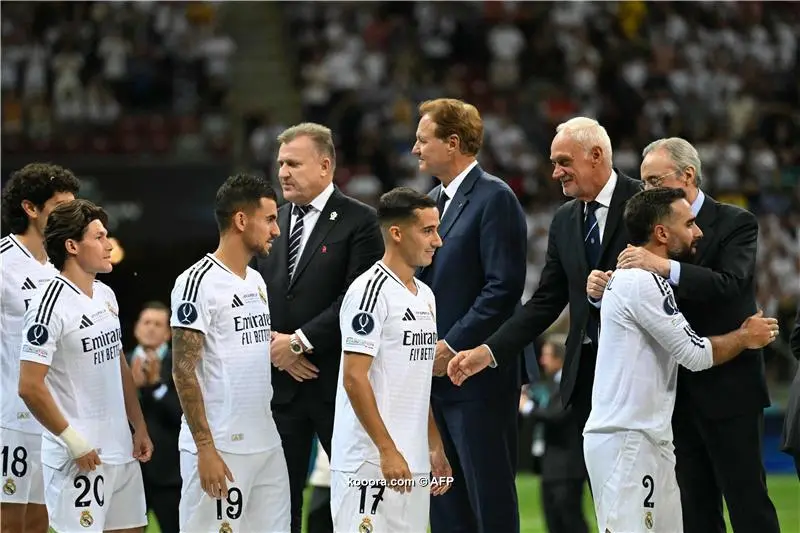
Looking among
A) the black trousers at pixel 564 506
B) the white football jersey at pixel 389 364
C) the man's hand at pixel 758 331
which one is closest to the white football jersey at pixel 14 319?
the white football jersey at pixel 389 364

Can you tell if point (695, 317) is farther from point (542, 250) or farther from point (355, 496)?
point (542, 250)

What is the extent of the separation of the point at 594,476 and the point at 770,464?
Result: 34.4 feet

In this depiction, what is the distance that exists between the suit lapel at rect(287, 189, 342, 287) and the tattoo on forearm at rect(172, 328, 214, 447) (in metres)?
1.22

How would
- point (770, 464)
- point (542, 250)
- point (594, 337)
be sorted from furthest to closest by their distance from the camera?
point (542, 250) < point (770, 464) < point (594, 337)

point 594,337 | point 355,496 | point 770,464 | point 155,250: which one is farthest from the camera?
point 155,250

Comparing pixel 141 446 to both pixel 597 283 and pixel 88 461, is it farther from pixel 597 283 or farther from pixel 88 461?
pixel 597 283

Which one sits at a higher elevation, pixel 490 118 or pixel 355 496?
pixel 490 118

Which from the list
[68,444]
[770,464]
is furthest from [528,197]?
[68,444]

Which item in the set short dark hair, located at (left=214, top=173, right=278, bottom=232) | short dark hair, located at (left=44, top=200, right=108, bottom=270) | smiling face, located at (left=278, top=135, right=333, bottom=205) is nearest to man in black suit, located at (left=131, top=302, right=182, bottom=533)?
smiling face, located at (left=278, top=135, right=333, bottom=205)

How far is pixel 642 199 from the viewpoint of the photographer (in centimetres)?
638

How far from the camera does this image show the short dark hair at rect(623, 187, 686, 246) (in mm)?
6348

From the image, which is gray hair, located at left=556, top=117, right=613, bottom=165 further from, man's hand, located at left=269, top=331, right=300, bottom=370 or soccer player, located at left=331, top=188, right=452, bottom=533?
man's hand, located at left=269, top=331, right=300, bottom=370

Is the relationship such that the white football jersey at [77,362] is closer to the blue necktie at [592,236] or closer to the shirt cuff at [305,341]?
the shirt cuff at [305,341]

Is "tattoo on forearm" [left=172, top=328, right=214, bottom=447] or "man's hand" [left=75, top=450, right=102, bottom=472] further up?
"tattoo on forearm" [left=172, top=328, right=214, bottom=447]
